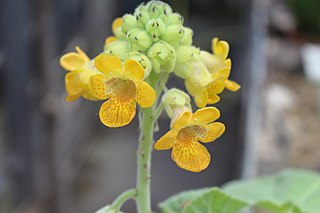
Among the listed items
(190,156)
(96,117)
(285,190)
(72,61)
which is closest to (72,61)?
(72,61)

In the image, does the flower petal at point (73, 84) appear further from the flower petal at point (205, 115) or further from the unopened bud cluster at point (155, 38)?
the flower petal at point (205, 115)

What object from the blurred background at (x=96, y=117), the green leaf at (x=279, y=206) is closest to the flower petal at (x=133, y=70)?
the green leaf at (x=279, y=206)

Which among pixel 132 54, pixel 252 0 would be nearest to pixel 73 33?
pixel 252 0

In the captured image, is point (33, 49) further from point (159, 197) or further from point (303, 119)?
point (303, 119)

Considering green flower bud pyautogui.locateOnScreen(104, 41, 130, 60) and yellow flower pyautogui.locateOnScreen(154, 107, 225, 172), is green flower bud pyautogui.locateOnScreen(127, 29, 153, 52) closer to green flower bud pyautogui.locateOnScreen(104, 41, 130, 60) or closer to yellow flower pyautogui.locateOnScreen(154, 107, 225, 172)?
→ green flower bud pyautogui.locateOnScreen(104, 41, 130, 60)

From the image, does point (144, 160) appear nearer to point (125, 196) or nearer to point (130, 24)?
point (125, 196)

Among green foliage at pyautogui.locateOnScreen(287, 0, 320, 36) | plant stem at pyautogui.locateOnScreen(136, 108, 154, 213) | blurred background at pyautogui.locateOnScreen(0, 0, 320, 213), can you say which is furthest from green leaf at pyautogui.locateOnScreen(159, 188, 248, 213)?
green foliage at pyautogui.locateOnScreen(287, 0, 320, 36)
